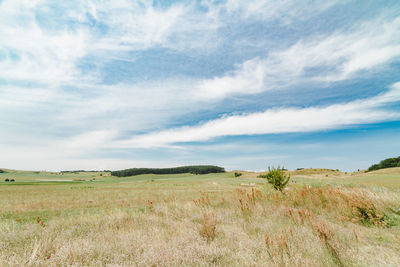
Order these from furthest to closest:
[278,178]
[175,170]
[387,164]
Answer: [175,170], [387,164], [278,178]

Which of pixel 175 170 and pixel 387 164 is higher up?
pixel 387 164

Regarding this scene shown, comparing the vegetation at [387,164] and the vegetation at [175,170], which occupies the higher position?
the vegetation at [387,164]

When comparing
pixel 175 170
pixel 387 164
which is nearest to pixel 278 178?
pixel 387 164

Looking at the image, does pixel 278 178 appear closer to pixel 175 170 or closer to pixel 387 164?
pixel 387 164

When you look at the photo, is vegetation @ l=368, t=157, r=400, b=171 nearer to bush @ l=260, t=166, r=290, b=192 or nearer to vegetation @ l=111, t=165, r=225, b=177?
vegetation @ l=111, t=165, r=225, b=177

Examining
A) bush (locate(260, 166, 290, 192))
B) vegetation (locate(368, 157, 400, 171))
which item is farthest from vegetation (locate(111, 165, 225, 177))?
bush (locate(260, 166, 290, 192))

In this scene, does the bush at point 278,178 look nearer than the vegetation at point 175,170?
Yes

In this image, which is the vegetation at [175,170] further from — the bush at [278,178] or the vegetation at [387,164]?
the bush at [278,178]

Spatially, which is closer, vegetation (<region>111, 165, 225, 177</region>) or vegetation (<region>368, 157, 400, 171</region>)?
vegetation (<region>368, 157, 400, 171</region>)

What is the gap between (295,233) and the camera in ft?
16.5

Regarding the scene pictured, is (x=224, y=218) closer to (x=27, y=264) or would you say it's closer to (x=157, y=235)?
(x=157, y=235)

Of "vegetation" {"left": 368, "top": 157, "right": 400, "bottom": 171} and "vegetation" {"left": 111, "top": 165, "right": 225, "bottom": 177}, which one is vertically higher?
"vegetation" {"left": 368, "top": 157, "right": 400, "bottom": 171}

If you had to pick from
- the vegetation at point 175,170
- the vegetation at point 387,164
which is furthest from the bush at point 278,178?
the vegetation at point 175,170

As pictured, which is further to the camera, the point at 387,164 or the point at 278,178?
the point at 387,164
